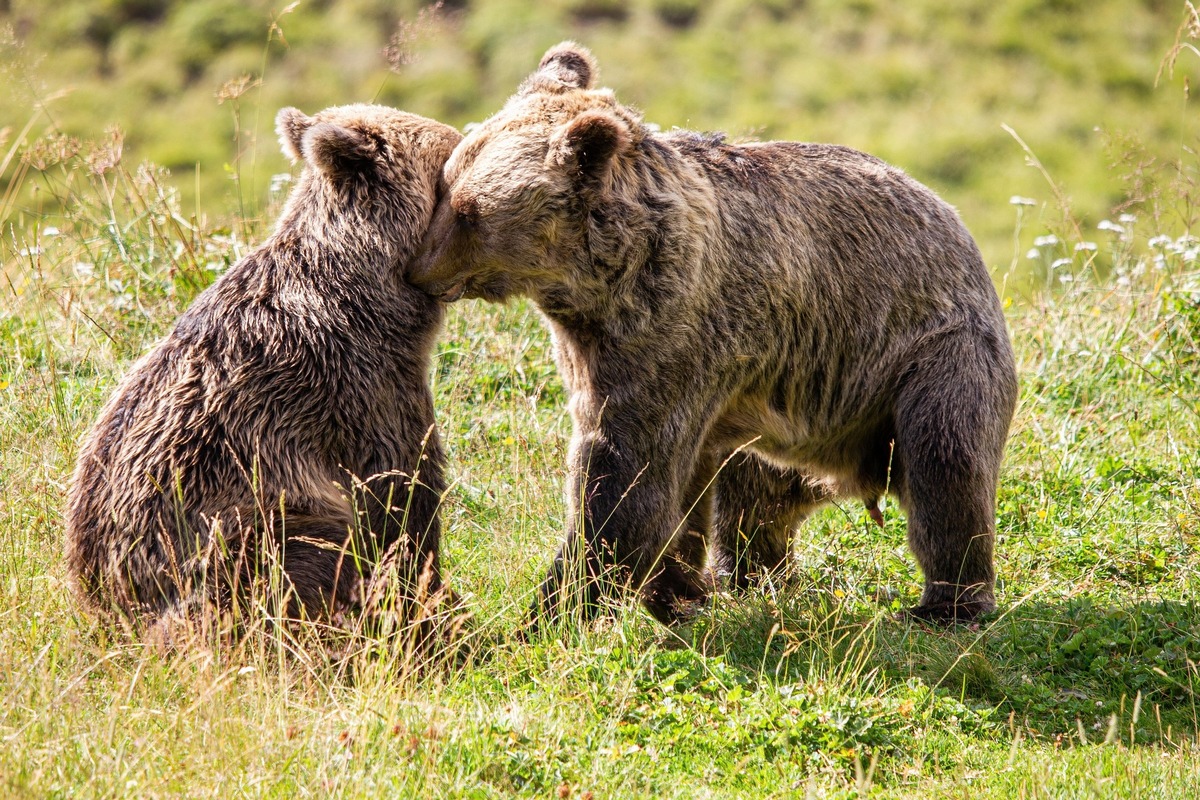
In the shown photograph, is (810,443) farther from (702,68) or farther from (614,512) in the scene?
(702,68)

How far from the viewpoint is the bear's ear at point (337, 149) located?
449 centimetres

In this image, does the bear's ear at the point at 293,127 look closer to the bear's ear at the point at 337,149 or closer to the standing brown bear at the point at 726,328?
the bear's ear at the point at 337,149

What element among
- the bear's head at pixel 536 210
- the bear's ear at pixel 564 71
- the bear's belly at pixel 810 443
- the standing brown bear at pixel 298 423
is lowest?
the bear's belly at pixel 810 443

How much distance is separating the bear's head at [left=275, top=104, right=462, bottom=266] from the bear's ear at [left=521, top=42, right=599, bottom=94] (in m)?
0.51

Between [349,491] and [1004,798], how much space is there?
237cm

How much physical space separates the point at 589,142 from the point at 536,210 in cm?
30

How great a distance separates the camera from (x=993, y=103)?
17.6m

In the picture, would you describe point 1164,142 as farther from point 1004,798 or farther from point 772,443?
point 1004,798

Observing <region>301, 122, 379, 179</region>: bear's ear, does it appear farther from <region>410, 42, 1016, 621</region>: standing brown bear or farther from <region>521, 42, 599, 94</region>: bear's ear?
<region>521, 42, 599, 94</region>: bear's ear

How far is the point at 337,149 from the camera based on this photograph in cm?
457

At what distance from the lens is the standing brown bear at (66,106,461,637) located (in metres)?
4.12

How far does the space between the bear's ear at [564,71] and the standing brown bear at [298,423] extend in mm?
393

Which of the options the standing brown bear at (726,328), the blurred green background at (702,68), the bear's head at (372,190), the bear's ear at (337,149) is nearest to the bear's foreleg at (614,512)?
the standing brown bear at (726,328)

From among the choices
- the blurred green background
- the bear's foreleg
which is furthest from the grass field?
the blurred green background
